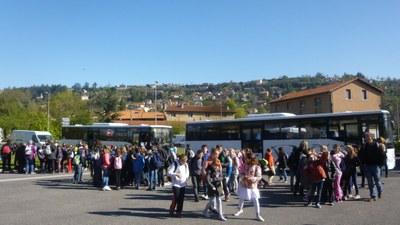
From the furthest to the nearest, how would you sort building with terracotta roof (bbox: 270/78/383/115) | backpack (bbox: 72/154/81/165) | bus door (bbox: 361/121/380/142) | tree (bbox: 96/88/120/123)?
tree (bbox: 96/88/120/123)
building with terracotta roof (bbox: 270/78/383/115)
bus door (bbox: 361/121/380/142)
backpack (bbox: 72/154/81/165)

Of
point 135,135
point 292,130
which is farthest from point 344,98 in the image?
point 292,130

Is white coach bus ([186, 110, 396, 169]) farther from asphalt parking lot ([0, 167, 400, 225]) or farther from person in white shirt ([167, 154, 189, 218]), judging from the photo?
person in white shirt ([167, 154, 189, 218])

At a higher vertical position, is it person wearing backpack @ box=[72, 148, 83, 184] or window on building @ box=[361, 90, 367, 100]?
window on building @ box=[361, 90, 367, 100]

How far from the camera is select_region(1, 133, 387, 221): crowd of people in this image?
10000mm

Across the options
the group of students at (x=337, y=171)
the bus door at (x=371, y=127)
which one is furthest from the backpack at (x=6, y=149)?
the bus door at (x=371, y=127)

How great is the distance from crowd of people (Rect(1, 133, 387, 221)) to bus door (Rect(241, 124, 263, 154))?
5514 mm

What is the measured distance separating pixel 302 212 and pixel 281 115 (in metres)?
14.2

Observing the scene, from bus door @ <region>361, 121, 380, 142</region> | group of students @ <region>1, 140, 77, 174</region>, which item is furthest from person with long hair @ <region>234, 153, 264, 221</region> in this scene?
group of students @ <region>1, 140, 77, 174</region>

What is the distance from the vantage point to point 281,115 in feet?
79.0

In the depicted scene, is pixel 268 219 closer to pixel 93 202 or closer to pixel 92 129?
pixel 93 202

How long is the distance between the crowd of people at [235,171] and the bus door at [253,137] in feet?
18.1

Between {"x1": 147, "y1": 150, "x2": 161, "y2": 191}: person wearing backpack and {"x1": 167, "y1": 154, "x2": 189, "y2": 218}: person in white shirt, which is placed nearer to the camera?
{"x1": 167, "y1": 154, "x2": 189, "y2": 218}: person in white shirt

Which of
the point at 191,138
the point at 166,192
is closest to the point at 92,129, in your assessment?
the point at 191,138

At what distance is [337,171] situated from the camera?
11.6 m
